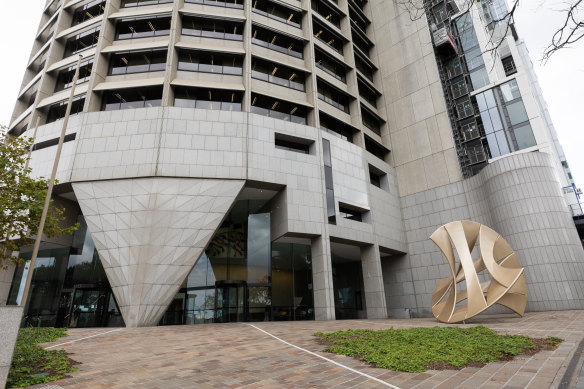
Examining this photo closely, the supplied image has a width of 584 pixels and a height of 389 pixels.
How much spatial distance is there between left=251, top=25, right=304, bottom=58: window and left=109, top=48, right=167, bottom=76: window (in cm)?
760

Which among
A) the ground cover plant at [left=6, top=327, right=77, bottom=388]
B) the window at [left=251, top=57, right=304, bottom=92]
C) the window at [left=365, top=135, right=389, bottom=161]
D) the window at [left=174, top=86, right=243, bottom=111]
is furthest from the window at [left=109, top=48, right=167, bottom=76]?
the ground cover plant at [left=6, top=327, right=77, bottom=388]

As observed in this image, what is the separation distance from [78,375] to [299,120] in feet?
76.0

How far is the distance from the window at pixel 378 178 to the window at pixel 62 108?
2493cm

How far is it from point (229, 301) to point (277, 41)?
881 inches

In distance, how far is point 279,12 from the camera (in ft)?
95.4

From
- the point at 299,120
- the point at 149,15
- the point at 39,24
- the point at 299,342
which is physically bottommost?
the point at 299,342

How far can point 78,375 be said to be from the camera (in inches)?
247

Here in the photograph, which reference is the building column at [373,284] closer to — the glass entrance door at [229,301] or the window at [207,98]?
the glass entrance door at [229,301]

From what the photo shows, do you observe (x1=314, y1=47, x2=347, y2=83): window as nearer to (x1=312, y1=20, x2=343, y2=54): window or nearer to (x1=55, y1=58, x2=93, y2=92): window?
(x1=312, y1=20, x2=343, y2=54): window

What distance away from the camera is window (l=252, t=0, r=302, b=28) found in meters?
28.1

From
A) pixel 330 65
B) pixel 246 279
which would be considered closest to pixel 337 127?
pixel 330 65

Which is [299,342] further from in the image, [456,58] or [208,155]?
[456,58]

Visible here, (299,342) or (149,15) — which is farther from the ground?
(149,15)

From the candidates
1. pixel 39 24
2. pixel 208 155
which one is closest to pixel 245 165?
pixel 208 155
